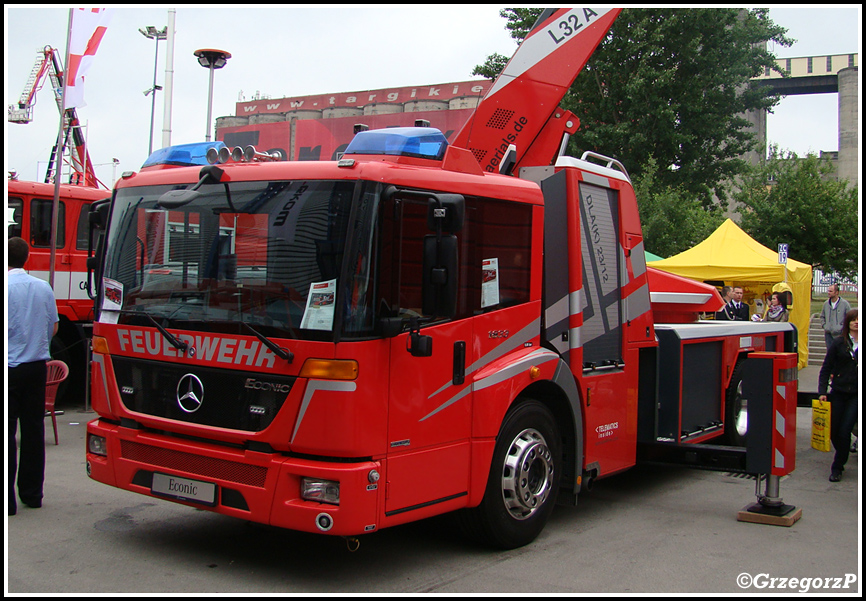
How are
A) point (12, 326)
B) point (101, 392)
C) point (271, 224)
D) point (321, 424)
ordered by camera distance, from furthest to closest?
point (12, 326), point (101, 392), point (271, 224), point (321, 424)

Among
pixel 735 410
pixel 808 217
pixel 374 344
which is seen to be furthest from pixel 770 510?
pixel 808 217

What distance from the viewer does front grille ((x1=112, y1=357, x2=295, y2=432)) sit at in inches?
176

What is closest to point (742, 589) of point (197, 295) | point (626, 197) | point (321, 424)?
point (321, 424)

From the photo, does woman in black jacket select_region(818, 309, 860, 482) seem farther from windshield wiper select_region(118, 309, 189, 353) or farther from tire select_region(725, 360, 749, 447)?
windshield wiper select_region(118, 309, 189, 353)

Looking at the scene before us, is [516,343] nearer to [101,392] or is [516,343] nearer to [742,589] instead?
[742,589]

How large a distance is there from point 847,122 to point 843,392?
2195 inches

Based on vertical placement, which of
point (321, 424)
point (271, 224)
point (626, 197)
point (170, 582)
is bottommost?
point (170, 582)

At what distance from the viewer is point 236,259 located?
4.70m

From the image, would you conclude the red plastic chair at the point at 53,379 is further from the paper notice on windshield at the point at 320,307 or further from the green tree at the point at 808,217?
the green tree at the point at 808,217

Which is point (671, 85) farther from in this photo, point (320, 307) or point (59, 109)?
point (320, 307)

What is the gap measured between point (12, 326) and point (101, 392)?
131 cm

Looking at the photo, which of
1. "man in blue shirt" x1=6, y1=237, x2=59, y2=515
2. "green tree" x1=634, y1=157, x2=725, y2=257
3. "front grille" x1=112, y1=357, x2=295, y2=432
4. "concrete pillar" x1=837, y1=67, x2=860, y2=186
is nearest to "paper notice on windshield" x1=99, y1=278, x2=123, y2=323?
"front grille" x1=112, y1=357, x2=295, y2=432

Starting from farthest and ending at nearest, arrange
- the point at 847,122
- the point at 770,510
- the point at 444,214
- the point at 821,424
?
1. the point at 847,122
2. the point at 821,424
3. the point at 770,510
4. the point at 444,214

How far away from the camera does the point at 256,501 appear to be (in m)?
4.48
